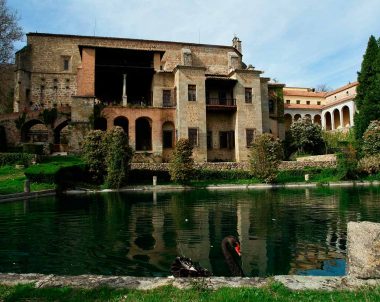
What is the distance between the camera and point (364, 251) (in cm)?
427

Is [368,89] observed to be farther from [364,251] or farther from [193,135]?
[364,251]

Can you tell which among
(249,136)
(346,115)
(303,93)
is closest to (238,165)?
(249,136)

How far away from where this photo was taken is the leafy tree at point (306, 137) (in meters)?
40.6

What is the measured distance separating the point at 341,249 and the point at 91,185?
2226 centimetres

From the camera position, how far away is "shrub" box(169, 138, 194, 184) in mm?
28516

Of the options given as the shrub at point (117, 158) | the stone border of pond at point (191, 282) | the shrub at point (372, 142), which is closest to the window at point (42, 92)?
the shrub at point (117, 158)

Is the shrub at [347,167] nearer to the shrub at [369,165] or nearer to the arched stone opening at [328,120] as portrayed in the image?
the shrub at [369,165]

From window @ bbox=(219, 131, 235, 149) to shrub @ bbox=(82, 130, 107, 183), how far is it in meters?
15.1

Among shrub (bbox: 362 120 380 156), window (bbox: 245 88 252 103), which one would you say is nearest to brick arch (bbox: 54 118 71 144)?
window (bbox: 245 88 252 103)

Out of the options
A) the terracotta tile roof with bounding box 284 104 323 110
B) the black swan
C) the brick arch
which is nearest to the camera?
Answer: the black swan

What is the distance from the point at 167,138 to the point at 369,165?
19786 millimetres

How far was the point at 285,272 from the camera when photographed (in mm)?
6270

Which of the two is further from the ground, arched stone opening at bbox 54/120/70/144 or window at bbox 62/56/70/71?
window at bbox 62/56/70/71

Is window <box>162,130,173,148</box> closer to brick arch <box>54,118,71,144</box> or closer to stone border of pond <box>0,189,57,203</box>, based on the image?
brick arch <box>54,118,71,144</box>
